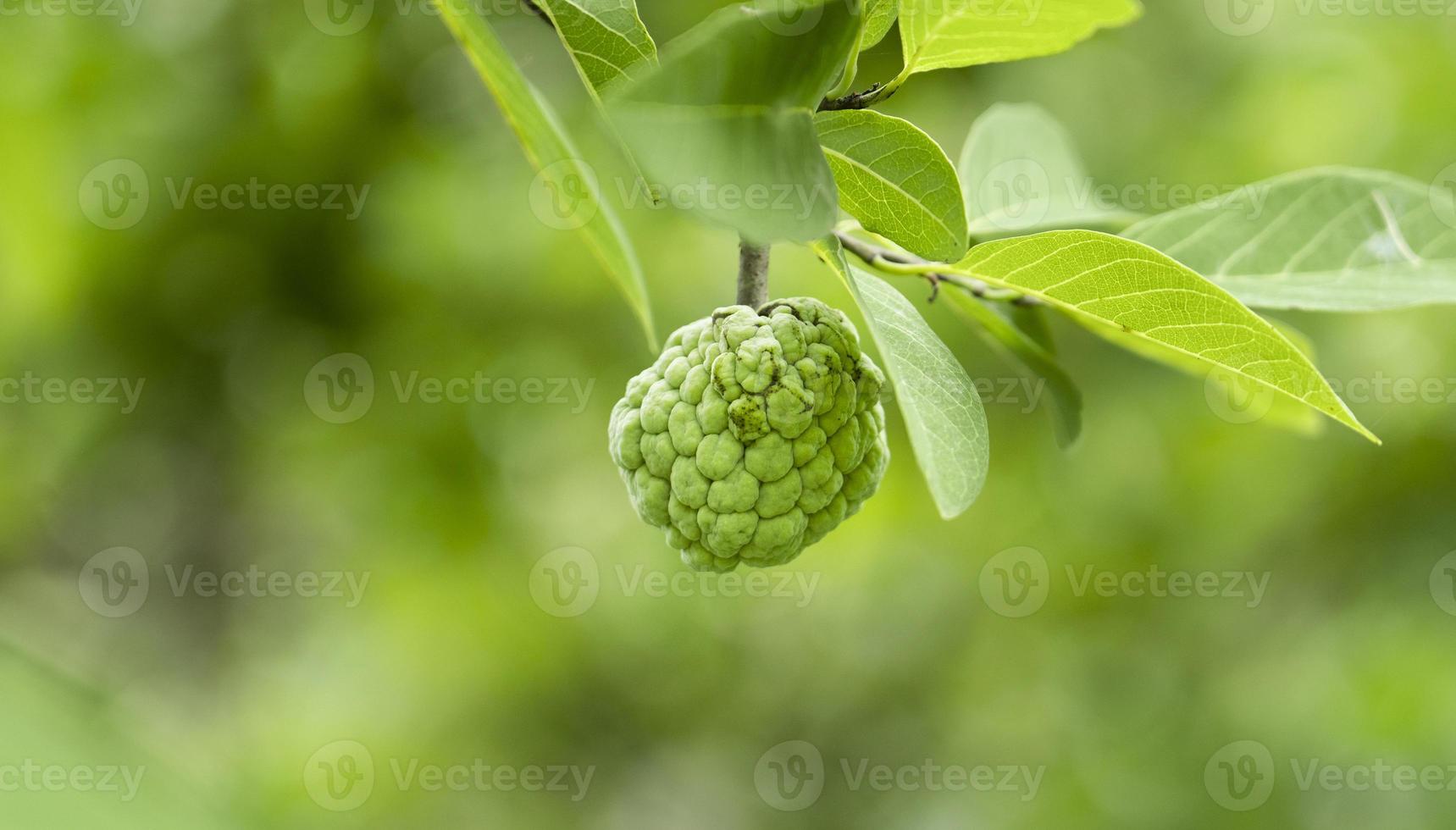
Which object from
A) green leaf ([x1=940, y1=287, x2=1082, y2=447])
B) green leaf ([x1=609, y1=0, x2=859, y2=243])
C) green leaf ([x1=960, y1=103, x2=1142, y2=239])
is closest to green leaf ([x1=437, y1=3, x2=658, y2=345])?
green leaf ([x1=609, y1=0, x2=859, y2=243])

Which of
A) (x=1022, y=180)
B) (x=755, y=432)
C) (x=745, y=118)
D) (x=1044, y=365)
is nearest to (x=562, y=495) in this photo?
(x=1022, y=180)

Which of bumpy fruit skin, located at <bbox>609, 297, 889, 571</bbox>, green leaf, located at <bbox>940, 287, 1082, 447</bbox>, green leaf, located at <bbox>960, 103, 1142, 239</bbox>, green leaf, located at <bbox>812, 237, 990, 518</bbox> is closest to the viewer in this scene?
green leaf, located at <bbox>812, 237, 990, 518</bbox>

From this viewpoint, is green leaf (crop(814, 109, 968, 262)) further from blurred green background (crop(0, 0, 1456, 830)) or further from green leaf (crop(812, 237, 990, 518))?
blurred green background (crop(0, 0, 1456, 830))

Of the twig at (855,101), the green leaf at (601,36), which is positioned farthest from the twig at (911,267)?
the green leaf at (601,36)

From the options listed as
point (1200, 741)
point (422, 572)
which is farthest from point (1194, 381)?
point (422, 572)

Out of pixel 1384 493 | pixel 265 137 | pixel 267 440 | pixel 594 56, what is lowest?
pixel 1384 493

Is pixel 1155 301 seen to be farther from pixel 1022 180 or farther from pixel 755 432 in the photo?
pixel 1022 180

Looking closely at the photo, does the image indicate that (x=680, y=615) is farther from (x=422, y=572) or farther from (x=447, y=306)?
(x=447, y=306)
